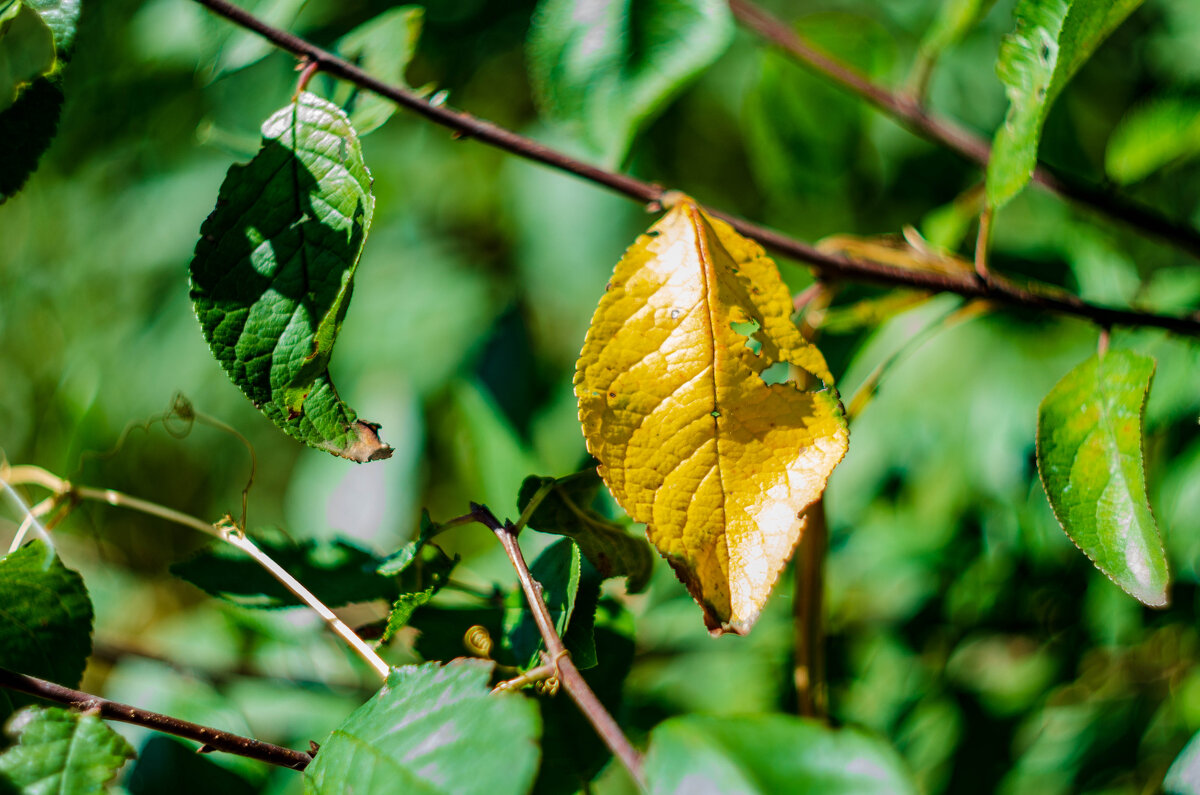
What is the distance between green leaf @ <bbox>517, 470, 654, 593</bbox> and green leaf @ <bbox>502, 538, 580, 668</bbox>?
0.04 ft

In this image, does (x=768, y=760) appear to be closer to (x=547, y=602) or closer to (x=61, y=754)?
(x=547, y=602)

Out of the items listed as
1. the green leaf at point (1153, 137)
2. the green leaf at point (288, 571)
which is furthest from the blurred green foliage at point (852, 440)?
the green leaf at point (288, 571)

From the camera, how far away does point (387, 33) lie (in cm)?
54

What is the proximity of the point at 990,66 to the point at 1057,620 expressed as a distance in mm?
824

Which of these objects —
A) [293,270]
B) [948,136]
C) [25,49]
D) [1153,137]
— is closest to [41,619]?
[293,270]

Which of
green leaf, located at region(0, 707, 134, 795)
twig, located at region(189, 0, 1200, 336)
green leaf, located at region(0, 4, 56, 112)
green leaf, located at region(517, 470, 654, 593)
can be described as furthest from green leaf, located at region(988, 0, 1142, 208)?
green leaf, located at region(0, 4, 56, 112)

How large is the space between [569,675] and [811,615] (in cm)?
31

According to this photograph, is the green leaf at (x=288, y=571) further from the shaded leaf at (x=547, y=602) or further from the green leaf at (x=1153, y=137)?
the green leaf at (x=1153, y=137)

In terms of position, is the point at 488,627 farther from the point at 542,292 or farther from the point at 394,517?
the point at 542,292

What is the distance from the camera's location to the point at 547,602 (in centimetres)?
45

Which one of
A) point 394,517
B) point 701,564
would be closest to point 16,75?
point 394,517

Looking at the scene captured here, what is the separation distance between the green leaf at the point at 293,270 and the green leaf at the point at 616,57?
22 centimetres

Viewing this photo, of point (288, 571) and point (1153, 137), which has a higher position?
point (1153, 137)

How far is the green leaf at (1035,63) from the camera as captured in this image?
1.42 ft
